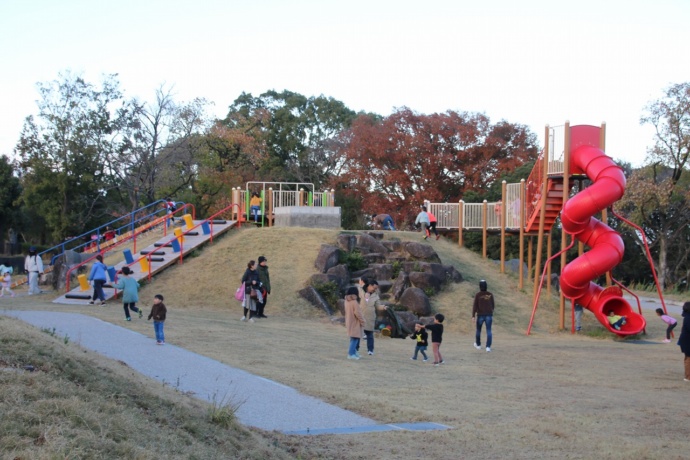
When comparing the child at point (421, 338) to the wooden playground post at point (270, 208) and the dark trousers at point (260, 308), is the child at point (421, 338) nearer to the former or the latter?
the dark trousers at point (260, 308)

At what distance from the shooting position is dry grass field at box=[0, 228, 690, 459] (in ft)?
27.2

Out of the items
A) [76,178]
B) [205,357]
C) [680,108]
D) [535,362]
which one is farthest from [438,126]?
[205,357]

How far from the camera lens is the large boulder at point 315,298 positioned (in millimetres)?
23109

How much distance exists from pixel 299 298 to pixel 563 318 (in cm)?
800

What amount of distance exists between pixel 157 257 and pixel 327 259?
5.91m

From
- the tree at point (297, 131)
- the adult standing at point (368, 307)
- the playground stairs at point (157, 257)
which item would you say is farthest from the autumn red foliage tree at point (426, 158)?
the adult standing at point (368, 307)

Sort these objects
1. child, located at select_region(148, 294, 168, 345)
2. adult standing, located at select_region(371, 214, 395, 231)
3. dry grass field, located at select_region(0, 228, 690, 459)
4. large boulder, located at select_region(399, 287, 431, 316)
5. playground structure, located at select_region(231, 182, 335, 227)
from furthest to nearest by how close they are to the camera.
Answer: adult standing, located at select_region(371, 214, 395, 231) < playground structure, located at select_region(231, 182, 335, 227) < large boulder, located at select_region(399, 287, 431, 316) < child, located at select_region(148, 294, 168, 345) < dry grass field, located at select_region(0, 228, 690, 459)

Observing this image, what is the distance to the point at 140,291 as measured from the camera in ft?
77.1

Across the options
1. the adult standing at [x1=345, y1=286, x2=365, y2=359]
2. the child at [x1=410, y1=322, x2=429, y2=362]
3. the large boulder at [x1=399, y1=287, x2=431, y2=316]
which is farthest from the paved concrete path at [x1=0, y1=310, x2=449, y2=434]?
the large boulder at [x1=399, y1=287, x2=431, y2=316]

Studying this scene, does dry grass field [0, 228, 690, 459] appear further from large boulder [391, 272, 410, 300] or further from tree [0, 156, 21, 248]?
tree [0, 156, 21, 248]

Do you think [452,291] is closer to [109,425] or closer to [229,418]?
[229,418]

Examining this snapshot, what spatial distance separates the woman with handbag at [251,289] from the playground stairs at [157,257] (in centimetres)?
392

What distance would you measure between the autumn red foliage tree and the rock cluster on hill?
2139 centimetres

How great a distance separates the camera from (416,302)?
22953 mm
